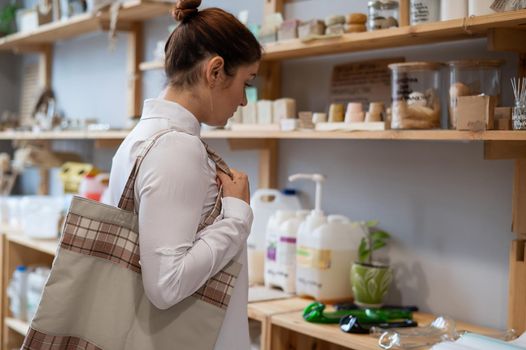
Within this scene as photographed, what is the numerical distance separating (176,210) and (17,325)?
2270 mm

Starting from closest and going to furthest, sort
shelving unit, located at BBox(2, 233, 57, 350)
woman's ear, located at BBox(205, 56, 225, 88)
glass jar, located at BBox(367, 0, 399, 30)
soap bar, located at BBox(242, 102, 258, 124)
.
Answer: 1. woman's ear, located at BBox(205, 56, 225, 88)
2. glass jar, located at BBox(367, 0, 399, 30)
3. soap bar, located at BBox(242, 102, 258, 124)
4. shelving unit, located at BBox(2, 233, 57, 350)

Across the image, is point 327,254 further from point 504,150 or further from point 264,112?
point 504,150

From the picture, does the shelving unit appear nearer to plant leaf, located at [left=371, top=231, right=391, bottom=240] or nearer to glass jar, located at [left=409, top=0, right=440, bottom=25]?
plant leaf, located at [left=371, top=231, right=391, bottom=240]

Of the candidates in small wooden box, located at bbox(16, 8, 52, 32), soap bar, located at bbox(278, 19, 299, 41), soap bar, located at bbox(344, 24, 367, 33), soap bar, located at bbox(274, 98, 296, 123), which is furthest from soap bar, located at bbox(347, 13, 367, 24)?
small wooden box, located at bbox(16, 8, 52, 32)

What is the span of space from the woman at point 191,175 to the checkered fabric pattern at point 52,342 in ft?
0.62

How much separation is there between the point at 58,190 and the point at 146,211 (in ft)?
9.71

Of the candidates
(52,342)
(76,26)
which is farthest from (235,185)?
(76,26)

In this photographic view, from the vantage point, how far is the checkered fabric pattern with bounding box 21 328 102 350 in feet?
4.68

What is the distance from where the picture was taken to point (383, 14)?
1.97 meters

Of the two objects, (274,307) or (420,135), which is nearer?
(420,135)

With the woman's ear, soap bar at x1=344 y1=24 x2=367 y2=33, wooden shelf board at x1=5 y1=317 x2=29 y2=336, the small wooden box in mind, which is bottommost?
wooden shelf board at x1=5 y1=317 x2=29 y2=336

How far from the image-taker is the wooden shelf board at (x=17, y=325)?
128 inches

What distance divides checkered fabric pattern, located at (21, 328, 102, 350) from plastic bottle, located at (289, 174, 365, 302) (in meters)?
0.88

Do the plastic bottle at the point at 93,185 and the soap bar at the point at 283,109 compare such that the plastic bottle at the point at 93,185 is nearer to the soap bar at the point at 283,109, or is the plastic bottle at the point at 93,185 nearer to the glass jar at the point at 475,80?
the soap bar at the point at 283,109
